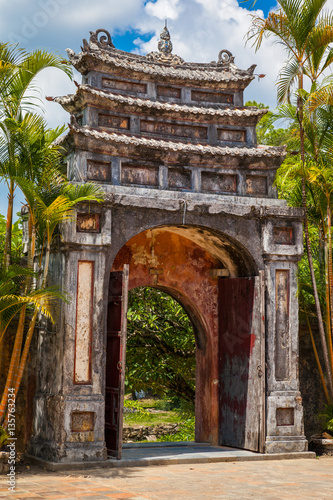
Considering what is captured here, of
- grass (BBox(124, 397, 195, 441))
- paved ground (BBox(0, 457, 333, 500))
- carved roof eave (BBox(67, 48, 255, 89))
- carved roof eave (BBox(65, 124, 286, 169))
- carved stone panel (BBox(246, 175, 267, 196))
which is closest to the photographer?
paved ground (BBox(0, 457, 333, 500))

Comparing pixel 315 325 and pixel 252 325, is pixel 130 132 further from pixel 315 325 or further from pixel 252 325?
pixel 315 325

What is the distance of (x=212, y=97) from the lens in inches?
425

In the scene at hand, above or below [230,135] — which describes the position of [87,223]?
below

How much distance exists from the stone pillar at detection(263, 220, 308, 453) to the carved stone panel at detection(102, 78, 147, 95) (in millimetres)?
2849

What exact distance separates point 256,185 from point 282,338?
7.74ft

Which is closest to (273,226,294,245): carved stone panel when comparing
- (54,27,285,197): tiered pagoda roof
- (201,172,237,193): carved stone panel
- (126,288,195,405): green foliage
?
(54,27,285,197): tiered pagoda roof

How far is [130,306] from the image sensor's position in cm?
1455

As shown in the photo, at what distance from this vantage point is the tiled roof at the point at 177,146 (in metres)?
9.20

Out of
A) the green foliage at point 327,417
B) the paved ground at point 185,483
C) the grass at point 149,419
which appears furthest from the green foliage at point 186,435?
the paved ground at point 185,483

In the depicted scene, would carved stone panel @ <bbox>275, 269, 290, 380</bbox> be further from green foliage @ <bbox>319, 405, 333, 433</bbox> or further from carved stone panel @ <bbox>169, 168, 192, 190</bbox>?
carved stone panel @ <bbox>169, 168, 192, 190</bbox>

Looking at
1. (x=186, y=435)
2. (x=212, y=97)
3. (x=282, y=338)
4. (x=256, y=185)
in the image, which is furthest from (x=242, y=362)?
(x=186, y=435)

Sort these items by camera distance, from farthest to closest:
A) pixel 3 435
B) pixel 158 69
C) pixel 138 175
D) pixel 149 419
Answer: pixel 149 419 → pixel 158 69 → pixel 138 175 → pixel 3 435

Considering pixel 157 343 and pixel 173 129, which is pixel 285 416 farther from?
pixel 157 343

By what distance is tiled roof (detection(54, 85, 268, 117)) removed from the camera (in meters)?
9.60
